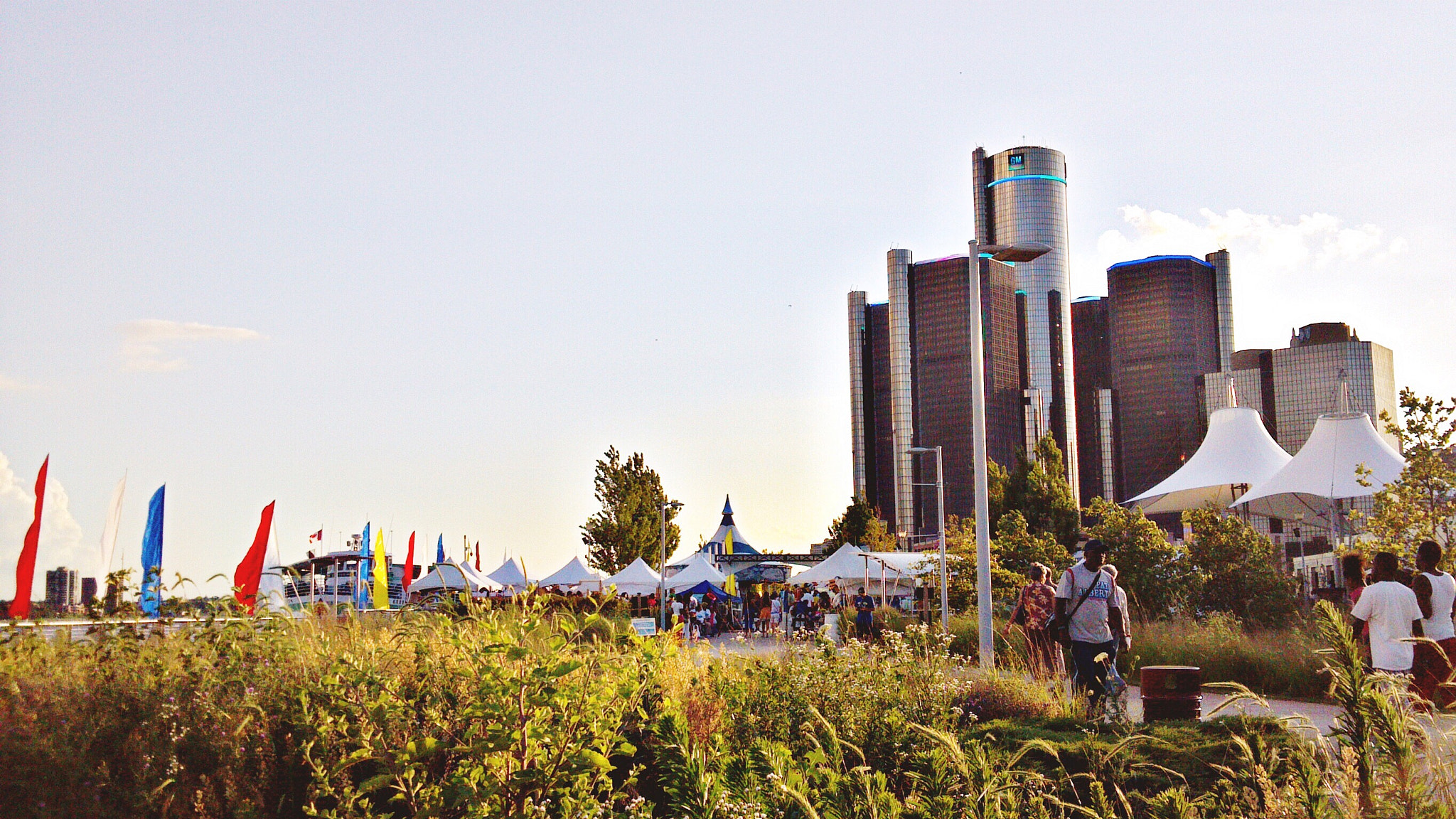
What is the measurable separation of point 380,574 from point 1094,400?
167 meters

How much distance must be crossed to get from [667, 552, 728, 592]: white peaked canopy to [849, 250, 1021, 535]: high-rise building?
117 m

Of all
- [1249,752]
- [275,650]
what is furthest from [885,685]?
[1249,752]

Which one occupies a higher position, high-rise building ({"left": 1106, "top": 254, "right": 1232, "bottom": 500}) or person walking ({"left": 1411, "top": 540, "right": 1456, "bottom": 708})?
high-rise building ({"left": 1106, "top": 254, "right": 1232, "bottom": 500})

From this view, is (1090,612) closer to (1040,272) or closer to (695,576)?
(695,576)

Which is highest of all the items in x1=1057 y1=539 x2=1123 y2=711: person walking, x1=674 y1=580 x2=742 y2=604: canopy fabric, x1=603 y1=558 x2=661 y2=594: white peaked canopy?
x1=1057 y1=539 x2=1123 y2=711: person walking

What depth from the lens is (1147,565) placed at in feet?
85.4

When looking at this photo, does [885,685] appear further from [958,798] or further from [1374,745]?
[1374,745]

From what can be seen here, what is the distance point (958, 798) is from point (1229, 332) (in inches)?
7647

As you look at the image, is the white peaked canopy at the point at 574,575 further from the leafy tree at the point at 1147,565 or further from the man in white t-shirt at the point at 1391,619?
the man in white t-shirt at the point at 1391,619

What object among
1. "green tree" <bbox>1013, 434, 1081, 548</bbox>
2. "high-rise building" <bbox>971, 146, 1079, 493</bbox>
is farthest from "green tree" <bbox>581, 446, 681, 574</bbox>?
"high-rise building" <bbox>971, 146, 1079, 493</bbox>

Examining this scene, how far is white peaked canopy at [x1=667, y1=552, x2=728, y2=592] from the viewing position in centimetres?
4191

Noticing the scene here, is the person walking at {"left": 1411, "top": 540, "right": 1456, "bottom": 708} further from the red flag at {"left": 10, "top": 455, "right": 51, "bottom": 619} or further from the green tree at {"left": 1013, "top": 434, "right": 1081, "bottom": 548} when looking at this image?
the green tree at {"left": 1013, "top": 434, "right": 1081, "bottom": 548}

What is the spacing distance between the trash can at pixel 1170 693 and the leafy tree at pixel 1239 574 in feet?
44.2

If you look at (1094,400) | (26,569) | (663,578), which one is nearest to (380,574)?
(663,578)
